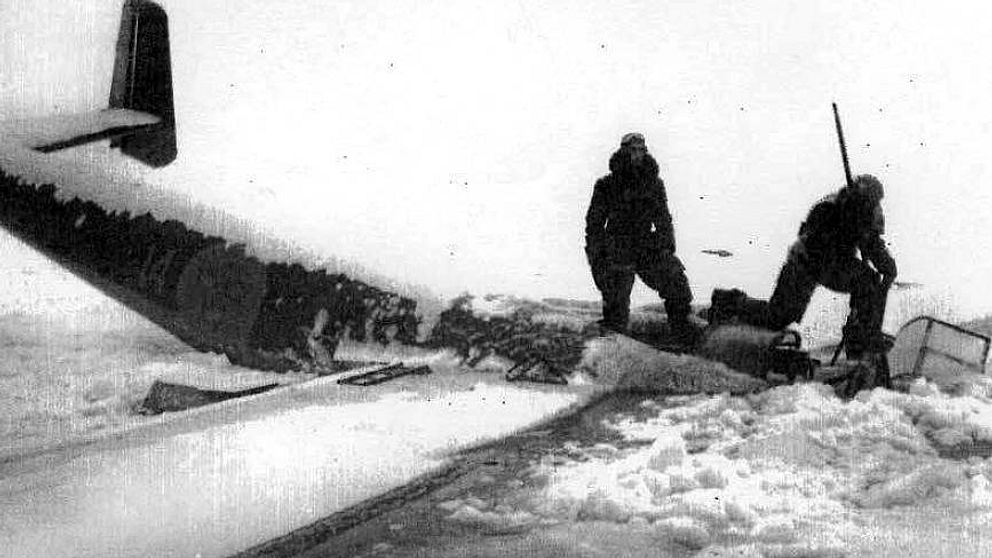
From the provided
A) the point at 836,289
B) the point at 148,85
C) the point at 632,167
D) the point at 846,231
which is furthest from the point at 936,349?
the point at 148,85

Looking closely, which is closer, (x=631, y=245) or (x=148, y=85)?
(x=631, y=245)

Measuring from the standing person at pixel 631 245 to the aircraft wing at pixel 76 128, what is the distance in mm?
4852

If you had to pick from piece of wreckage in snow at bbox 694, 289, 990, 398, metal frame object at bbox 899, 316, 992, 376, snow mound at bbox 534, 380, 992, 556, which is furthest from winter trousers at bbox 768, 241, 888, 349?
snow mound at bbox 534, 380, 992, 556

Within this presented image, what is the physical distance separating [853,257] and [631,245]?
178 cm

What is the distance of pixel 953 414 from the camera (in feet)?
15.0

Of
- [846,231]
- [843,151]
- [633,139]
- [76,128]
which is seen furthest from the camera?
[76,128]

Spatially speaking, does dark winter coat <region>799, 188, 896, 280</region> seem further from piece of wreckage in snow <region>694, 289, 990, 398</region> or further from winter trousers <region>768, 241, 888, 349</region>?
piece of wreckage in snow <region>694, 289, 990, 398</region>

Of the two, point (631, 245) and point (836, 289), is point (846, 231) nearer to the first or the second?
point (836, 289)

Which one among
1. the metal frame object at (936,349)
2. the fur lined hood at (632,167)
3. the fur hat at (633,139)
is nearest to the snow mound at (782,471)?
the metal frame object at (936,349)

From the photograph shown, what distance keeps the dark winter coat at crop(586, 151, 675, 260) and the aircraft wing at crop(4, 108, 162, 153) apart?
4830mm

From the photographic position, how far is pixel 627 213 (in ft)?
22.0

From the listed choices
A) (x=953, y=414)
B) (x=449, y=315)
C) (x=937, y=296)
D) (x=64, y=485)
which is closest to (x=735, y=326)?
(x=937, y=296)

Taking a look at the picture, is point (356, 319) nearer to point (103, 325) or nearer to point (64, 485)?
point (103, 325)

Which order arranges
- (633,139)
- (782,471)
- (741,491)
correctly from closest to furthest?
(741,491), (782,471), (633,139)
